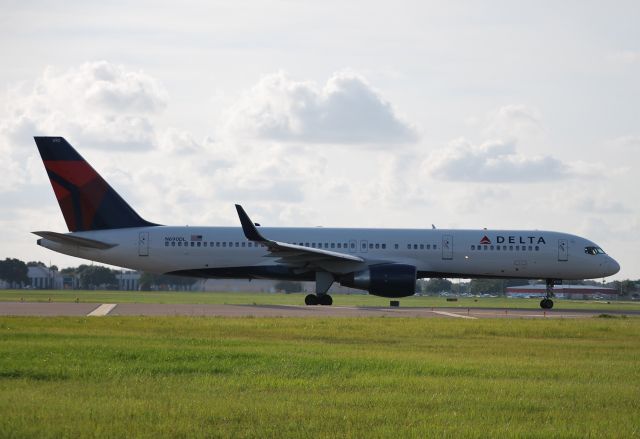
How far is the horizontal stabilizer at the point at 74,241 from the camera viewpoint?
1686 inches

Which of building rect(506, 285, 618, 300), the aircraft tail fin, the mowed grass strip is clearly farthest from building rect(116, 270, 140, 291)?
the mowed grass strip

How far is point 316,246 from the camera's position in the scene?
147 ft

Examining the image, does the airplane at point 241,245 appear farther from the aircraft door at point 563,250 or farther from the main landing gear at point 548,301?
the main landing gear at point 548,301

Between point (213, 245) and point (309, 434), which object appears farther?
point (213, 245)

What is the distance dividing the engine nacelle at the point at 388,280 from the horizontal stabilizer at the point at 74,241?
1200 centimetres

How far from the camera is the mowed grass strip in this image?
1145 centimetres

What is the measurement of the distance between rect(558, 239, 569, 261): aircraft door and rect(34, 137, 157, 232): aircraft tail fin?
21173mm

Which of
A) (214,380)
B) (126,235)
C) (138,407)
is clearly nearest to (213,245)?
(126,235)

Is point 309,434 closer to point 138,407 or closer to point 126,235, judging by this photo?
point 138,407

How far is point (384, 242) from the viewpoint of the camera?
44.6 metres

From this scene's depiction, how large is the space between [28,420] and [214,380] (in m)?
4.46

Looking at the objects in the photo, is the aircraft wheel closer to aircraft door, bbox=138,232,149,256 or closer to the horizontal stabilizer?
aircraft door, bbox=138,232,149,256

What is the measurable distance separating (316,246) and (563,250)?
11.9m

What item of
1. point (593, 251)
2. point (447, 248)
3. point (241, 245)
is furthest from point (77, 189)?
point (593, 251)
